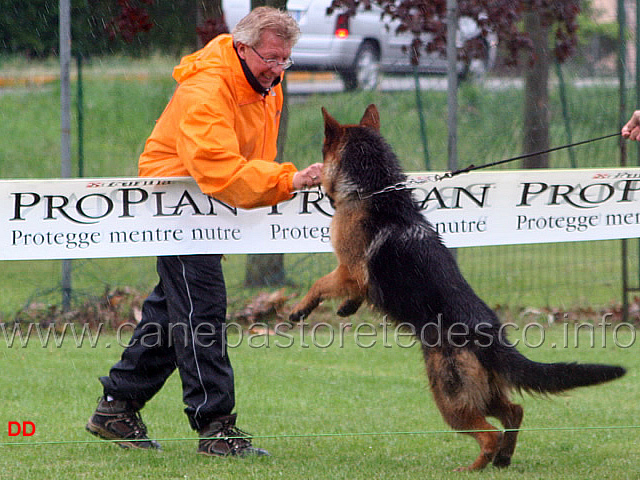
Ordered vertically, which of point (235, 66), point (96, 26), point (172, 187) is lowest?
point (172, 187)

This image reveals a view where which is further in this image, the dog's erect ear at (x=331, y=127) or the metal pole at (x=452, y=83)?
the metal pole at (x=452, y=83)

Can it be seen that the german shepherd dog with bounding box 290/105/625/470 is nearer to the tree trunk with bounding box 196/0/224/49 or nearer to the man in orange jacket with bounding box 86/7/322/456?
the man in orange jacket with bounding box 86/7/322/456

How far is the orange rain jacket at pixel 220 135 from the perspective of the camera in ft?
11.8

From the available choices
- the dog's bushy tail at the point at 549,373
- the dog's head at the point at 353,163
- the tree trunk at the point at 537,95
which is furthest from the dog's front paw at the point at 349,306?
the tree trunk at the point at 537,95

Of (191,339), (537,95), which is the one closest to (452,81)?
(537,95)

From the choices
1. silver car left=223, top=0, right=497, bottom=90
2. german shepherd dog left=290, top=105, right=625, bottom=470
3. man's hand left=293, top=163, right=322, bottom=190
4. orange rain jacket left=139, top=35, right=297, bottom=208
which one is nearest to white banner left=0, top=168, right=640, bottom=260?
orange rain jacket left=139, top=35, right=297, bottom=208

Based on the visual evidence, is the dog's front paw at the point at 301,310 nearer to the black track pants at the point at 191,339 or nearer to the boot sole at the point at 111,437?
the black track pants at the point at 191,339

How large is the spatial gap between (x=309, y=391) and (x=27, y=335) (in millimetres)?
2470

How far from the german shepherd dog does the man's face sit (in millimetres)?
309

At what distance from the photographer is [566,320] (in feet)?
23.1

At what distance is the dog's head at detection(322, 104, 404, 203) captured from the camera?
3.92 m

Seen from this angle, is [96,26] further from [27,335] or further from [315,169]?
[315,169]

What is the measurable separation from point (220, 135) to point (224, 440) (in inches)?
58.8

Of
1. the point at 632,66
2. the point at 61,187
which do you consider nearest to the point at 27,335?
the point at 61,187
